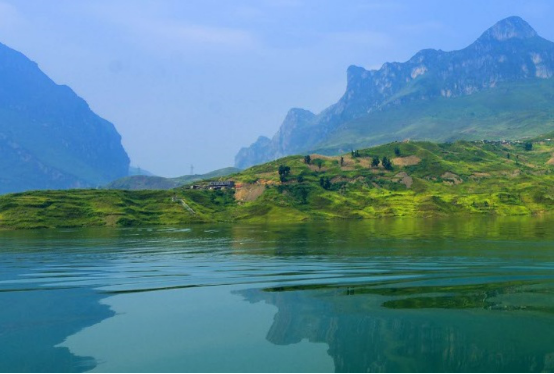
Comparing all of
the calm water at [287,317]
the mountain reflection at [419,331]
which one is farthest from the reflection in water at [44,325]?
the mountain reflection at [419,331]

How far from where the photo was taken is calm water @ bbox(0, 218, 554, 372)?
25.7 metres

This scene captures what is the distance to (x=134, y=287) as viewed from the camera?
49719mm

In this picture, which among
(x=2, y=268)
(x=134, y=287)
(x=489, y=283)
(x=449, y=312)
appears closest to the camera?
(x=449, y=312)

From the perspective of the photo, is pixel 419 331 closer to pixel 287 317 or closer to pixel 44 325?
pixel 287 317

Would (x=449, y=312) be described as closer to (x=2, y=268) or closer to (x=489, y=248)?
(x=489, y=248)

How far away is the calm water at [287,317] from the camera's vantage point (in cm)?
2573

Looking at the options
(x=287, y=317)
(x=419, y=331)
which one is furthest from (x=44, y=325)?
(x=419, y=331)

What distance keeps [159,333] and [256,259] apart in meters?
41.6

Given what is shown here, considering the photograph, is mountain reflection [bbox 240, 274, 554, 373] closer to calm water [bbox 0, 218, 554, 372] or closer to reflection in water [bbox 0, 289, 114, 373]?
calm water [bbox 0, 218, 554, 372]

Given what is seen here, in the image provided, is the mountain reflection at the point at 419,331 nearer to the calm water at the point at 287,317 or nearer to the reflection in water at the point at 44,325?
the calm water at the point at 287,317

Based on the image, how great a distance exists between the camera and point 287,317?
3519 cm

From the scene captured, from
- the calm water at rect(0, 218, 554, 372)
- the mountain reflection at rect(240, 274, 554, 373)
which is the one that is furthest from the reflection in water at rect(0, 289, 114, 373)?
the mountain reflection at rect(240, 274, 554, 373)

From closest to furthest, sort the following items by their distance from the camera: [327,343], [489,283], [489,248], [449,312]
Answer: [327,343]
[449,312]
[489,283]
[489,248]

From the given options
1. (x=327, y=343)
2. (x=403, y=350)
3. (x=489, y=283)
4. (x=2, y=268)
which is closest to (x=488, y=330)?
(x=403, y=350)
